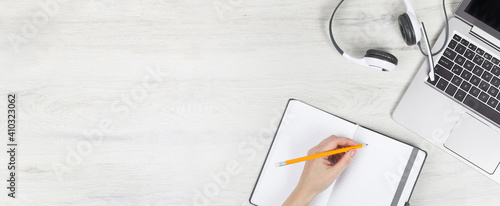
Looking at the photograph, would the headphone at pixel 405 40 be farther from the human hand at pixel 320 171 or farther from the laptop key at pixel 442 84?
the human hand at pixel 320 171

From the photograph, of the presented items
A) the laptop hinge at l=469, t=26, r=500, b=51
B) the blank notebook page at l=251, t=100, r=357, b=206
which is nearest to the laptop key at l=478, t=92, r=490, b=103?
the laptop hinge at l=469, t=26, r=500, b=51

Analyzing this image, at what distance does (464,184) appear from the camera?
82 centimetres

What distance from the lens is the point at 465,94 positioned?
2.58 feet

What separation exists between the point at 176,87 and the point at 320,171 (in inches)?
15.1

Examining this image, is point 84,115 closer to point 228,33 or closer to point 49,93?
point 49,93

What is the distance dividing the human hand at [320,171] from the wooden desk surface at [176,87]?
3.4 inches

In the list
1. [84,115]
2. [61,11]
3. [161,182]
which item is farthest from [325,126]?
[61,11]

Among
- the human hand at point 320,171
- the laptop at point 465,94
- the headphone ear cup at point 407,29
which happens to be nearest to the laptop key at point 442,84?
the laptop at point 465,94

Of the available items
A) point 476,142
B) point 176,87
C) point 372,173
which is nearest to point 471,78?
point 476,142

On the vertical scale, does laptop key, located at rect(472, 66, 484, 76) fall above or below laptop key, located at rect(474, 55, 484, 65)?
below

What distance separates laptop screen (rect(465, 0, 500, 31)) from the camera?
77cm

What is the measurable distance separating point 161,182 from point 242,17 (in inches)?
17.1

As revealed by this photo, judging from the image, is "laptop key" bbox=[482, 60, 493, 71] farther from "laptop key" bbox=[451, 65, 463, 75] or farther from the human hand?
the human hand

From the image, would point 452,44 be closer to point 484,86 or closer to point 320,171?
point 484,86
